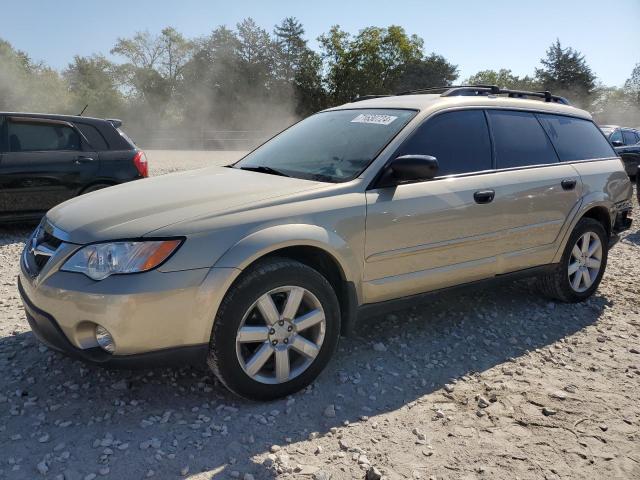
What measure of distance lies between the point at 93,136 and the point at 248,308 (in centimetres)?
553

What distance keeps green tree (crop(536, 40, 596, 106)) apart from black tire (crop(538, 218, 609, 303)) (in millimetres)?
59277

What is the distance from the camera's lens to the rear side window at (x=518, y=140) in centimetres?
404

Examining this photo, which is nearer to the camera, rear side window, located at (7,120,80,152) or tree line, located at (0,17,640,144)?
rear side window, located at (7,120,80,152)

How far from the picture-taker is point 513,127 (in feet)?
13.8

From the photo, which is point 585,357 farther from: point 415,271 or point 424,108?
point 424,108

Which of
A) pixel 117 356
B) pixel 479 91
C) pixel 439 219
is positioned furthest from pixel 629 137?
pixel 117 356

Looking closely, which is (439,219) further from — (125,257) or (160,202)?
(125,257)

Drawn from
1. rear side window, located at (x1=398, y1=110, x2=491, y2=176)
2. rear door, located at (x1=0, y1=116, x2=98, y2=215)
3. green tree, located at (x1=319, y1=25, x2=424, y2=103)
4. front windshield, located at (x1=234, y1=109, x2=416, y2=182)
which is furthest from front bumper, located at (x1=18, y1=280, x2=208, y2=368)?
green tree, located at (x1=319, y1=25, x2=424, y2=103)

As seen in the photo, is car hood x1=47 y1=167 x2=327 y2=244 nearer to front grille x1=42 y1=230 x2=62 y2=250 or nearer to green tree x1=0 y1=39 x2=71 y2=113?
front grille x1=42 y1=230 x2=62 y2=250

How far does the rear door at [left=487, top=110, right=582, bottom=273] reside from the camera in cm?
391

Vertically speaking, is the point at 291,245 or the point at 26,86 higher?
the point at 26,86

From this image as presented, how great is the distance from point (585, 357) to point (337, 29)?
176 feet

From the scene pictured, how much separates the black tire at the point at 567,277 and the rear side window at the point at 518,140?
66cm

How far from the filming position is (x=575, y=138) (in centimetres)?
469
